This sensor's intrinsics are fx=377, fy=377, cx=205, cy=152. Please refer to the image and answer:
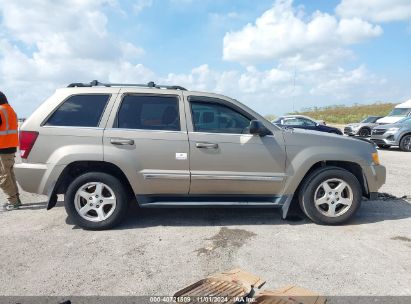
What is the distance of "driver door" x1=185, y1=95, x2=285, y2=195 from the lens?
486 cm

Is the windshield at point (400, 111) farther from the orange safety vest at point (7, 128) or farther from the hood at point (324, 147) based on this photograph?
the orange safety vest at point (7, 128)

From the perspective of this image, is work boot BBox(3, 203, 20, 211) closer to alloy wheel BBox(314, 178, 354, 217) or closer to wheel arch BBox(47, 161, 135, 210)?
wheel arch BBox(47, 161, 135, 210)

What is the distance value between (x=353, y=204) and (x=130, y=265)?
304cm

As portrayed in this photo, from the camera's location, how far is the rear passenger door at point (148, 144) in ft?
15.7

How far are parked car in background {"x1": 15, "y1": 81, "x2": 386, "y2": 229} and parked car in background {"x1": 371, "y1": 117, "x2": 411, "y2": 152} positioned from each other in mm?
10933

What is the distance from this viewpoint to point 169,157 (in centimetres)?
482

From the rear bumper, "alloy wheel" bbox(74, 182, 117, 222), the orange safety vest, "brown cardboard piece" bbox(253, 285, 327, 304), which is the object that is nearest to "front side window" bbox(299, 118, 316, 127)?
the orange safety vest

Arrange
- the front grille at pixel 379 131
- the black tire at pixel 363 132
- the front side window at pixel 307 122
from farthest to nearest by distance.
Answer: the black tire at pixel 363 132
the front side window at pixel 307 122
the front grille at pixel 379 131

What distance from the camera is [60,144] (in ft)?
15.6

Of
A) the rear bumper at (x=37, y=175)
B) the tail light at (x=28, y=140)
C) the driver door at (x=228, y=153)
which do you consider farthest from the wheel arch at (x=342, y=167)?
the tail light at (x=28, y=140)

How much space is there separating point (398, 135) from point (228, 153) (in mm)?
12249

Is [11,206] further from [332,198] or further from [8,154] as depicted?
[332,198]

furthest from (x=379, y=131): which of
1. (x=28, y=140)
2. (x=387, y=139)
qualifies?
(x=28, y=140)

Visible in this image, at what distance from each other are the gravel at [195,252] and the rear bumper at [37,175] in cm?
57
